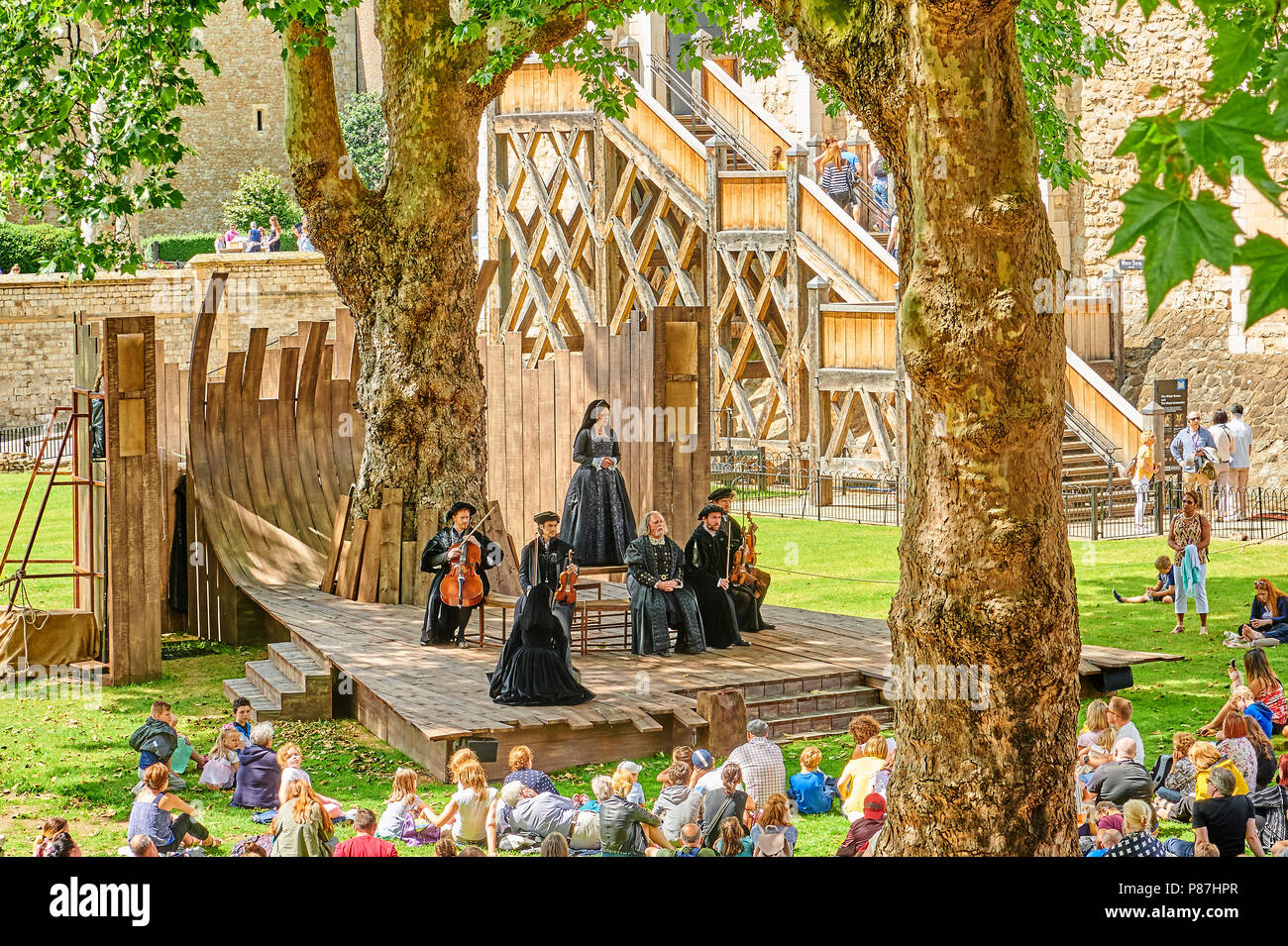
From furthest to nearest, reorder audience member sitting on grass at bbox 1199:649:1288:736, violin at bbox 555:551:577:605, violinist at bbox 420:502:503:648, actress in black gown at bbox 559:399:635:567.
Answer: actress in black gown at bbox 559:399:635:567 < violinist at bbox 420:502:503:648 < violin at bbox 555:551:577:605 < audience member sitting on grass at bbox 1199:649:1288:736

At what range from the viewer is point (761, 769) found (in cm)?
1019

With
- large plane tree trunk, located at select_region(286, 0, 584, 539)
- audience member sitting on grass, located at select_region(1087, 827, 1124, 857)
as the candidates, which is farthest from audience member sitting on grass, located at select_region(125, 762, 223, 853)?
large plane tree trunk, located at select_region(286, 0, 584, 539)

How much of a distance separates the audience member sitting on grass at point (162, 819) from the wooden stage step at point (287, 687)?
3201mm

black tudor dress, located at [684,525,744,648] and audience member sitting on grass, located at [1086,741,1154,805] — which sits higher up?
black tudor dress, located at [684,525,744,648]

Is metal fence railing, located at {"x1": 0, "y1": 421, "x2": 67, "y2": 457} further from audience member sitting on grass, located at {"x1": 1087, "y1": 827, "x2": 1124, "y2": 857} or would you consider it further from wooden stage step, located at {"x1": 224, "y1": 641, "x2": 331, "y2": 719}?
audience member sitting on grass, located at {"x1": 1087, "y1": 827, "x2": 1124, "y2": 857}

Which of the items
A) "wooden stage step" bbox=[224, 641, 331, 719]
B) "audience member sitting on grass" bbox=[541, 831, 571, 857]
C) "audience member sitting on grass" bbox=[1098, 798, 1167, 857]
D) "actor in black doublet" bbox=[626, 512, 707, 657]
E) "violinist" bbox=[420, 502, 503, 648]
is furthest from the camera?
"violinist" bbox=[420, 502, 503, 648]

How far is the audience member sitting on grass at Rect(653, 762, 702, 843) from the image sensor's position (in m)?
9.43

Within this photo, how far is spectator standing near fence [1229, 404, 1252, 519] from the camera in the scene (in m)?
22.5

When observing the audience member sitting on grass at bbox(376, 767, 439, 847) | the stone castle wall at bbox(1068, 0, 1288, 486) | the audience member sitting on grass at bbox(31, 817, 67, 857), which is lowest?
the audience member sitting on grass at bbox(376, 767, 439, 847)

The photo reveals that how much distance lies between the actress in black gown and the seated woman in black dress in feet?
10.1

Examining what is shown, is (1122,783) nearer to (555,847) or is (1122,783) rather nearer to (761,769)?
(761,769)

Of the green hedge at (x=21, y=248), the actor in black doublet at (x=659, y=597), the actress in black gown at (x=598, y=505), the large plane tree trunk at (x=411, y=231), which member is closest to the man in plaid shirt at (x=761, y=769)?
the actor in black doublet at (x=659, y=597)

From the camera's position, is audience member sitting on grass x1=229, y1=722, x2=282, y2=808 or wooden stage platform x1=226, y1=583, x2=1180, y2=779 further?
wooden stage platform x1=226, y1=583, x2=1180, y2=779
